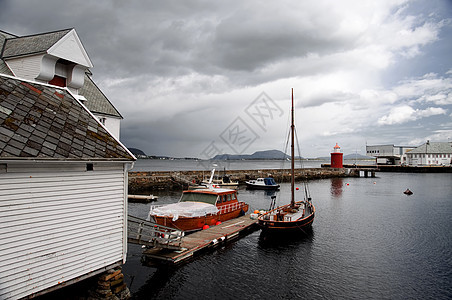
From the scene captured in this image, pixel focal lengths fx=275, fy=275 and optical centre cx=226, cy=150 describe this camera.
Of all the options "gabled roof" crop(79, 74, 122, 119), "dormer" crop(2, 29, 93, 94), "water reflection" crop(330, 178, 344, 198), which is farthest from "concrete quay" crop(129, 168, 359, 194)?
"dormer" crop(2, 29, 93, 94)

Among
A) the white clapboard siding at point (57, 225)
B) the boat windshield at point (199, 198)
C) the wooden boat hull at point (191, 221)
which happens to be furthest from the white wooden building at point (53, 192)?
the boat windshield at point (199, 198)

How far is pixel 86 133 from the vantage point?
10.6 m

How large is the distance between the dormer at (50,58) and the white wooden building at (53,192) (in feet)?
17.2

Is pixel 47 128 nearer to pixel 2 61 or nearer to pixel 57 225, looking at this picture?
pixel 57 225

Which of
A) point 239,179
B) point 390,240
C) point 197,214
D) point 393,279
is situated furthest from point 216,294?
point 239,179

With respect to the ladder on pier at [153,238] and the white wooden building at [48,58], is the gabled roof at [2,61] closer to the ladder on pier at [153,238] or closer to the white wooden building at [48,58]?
the white wooden building at [48,58]

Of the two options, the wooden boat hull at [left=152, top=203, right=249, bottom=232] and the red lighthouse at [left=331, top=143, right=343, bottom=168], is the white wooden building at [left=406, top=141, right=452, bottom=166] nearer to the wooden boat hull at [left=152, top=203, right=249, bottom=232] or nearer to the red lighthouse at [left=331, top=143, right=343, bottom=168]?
the red lighthouse at [left=331, top=143, right=343, bottom=168]

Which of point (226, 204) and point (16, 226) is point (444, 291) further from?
point (16, 226)

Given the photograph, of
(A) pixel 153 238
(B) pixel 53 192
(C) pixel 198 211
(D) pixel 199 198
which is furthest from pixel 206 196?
(B) pixel 53 192

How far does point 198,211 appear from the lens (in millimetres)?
22422

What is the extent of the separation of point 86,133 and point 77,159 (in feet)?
6.07

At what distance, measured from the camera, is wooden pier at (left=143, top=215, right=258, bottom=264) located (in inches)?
642

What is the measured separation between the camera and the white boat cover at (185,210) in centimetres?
2059

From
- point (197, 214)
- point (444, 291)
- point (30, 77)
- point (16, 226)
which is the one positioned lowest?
point (444, 291)
